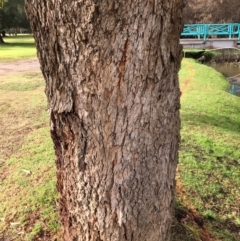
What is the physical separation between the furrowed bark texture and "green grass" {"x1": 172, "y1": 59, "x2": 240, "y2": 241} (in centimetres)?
114

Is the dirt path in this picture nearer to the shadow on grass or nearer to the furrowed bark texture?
the shadow on grass

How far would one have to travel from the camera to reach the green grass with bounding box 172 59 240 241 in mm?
2820

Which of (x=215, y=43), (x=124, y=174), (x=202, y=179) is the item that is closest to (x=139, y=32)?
(x=124, y=174)

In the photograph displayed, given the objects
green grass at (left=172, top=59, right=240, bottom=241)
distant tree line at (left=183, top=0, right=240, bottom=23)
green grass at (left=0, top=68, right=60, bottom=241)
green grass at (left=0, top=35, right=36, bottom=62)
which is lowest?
green grass at (left=0, top=35, right=36, bottom=62)

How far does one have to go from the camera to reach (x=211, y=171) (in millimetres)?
3551

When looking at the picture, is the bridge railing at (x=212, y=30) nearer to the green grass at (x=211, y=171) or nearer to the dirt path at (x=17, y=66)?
the dirt path at (x=17, y=66)

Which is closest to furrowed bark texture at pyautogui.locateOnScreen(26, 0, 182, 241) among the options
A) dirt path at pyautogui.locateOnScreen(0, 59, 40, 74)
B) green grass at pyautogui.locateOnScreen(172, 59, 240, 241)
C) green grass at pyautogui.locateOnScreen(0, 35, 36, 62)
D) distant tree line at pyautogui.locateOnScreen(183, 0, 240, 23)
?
green grass at pyautogui.locateOnScreen(172, 59, 240, 241)

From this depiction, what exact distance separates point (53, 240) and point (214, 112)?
15.7 feet

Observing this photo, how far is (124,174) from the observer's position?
153 cm

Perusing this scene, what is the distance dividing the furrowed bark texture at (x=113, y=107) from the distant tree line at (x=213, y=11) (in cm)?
2770

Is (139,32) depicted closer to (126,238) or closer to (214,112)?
(126,238)

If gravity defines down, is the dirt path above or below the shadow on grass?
below

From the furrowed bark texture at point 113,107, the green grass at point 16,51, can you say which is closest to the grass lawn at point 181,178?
the furrowed bark texture at point 113,107

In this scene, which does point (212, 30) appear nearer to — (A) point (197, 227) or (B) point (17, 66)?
(B) point (17, 66)
